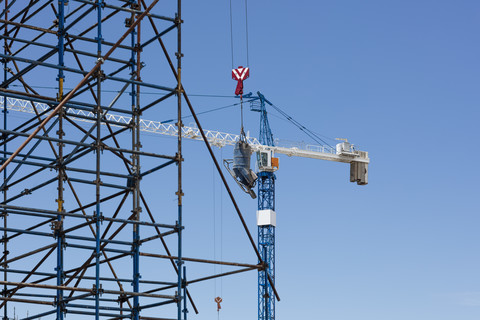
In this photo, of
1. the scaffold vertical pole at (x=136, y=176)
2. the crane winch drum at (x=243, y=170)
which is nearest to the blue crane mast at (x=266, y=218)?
the crane winch drum at (x=243, y=170)

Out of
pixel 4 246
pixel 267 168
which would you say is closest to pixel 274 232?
pixel 267 168

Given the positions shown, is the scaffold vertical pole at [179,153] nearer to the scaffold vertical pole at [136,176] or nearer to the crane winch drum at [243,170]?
the scaffold vertical pole at [136,176]

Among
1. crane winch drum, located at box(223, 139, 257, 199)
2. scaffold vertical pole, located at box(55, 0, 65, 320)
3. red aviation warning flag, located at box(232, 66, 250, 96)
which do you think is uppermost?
red aviation warning flag, located at box(232, 66, 250, 96)

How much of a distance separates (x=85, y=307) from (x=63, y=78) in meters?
6.98

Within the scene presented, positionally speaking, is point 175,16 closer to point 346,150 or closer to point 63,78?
point 63,78

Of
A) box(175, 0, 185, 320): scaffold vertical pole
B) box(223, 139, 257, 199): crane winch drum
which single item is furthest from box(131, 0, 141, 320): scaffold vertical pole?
box(223, 139, 257, 199): crane winch drum

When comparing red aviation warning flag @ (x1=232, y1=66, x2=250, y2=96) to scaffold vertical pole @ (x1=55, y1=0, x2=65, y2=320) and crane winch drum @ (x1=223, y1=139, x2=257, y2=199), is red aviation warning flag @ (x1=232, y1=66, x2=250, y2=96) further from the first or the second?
scaffold vertical pole @ (x1=55, y1=0, x2=65, y2=320)

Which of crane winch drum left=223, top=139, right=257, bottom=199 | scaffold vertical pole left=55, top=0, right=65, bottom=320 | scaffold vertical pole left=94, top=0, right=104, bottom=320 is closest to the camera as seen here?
scaffold vertical pole left=94, top=0, right=104, bottom=320

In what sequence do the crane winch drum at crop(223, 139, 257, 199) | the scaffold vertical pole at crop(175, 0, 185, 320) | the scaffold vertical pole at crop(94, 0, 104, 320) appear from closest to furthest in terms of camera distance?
the scaffold vertical pole at crop(94, 0, 104, 320)
the scaffold vertical pole at crop(175, 0, 185, 320)
the crane winch drum at crop(223, 139, 257, 199)

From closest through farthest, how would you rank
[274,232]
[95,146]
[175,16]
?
[95,146] < [175,16] < [274,232]

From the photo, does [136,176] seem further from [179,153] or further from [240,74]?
[240,74]

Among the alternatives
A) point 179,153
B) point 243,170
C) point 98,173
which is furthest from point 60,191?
point 243,170

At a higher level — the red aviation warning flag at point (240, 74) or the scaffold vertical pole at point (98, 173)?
the red aviation warning flag at point (240, 74)

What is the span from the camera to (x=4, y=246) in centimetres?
3334
